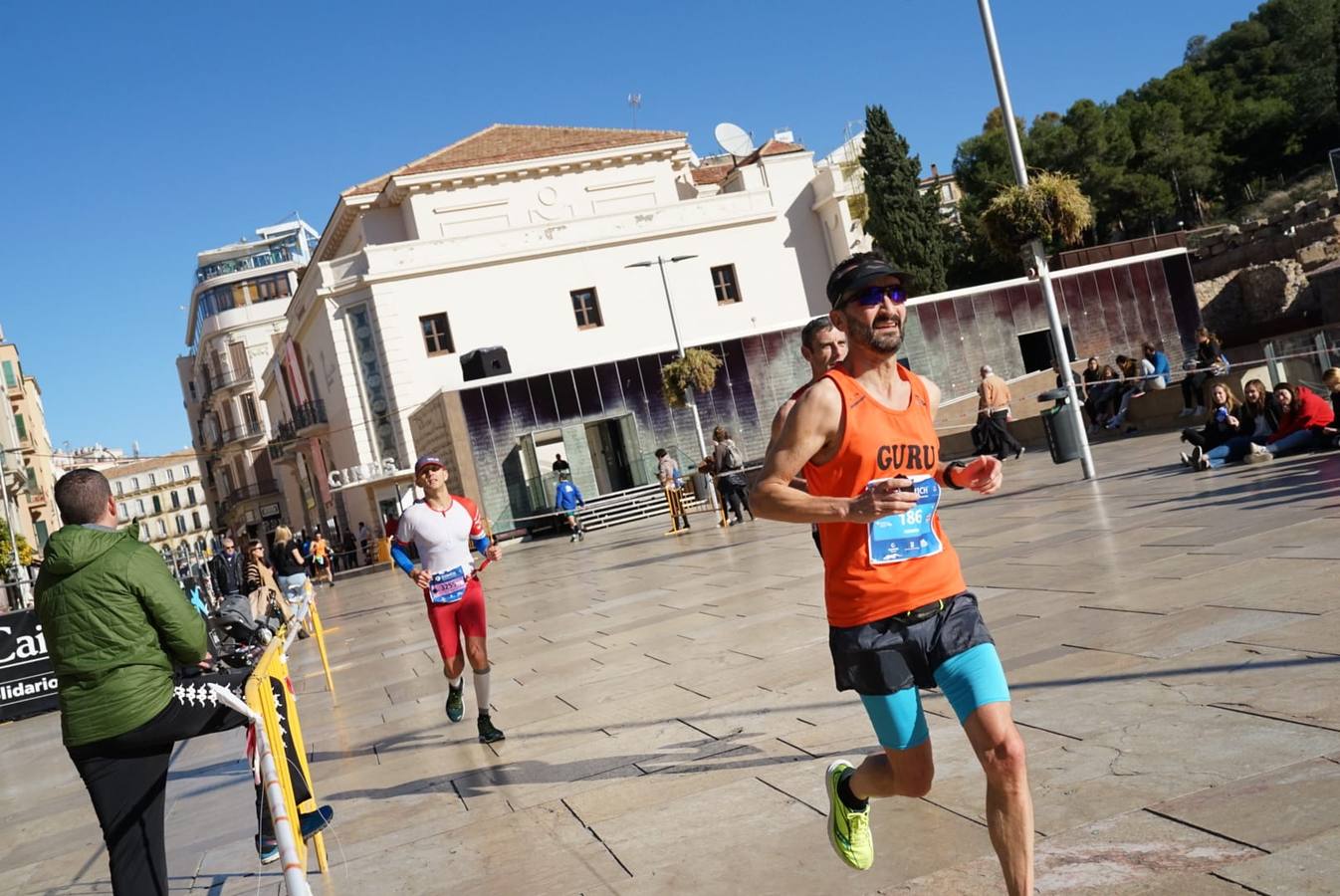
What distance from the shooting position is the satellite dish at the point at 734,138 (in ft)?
197

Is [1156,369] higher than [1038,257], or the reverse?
[1038,257]

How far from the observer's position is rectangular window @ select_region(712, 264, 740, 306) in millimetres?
47750

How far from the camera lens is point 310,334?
5059 centimetres

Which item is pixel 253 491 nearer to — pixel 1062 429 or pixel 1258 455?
pixel 1062 429

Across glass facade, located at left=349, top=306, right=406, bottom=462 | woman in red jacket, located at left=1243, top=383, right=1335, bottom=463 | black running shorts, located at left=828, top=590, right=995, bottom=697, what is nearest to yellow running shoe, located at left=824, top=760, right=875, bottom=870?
black running shorts, located at left=828, top=590, right=995, bottom=697

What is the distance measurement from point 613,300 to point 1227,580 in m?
39.3

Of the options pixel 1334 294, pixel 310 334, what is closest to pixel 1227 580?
pixel 1334 294

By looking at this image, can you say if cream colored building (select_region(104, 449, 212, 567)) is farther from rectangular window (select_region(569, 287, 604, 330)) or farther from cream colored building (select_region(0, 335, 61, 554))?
rectangular window (select_region(569, 287, 604, 330))

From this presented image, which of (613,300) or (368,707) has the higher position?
(613,300)

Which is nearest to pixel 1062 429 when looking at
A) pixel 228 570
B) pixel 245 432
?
pixel 228 570

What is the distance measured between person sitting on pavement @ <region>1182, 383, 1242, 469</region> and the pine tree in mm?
36198

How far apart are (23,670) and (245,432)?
6815cm

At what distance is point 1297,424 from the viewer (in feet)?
44.7

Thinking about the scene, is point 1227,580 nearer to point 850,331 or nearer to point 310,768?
point 850,331
